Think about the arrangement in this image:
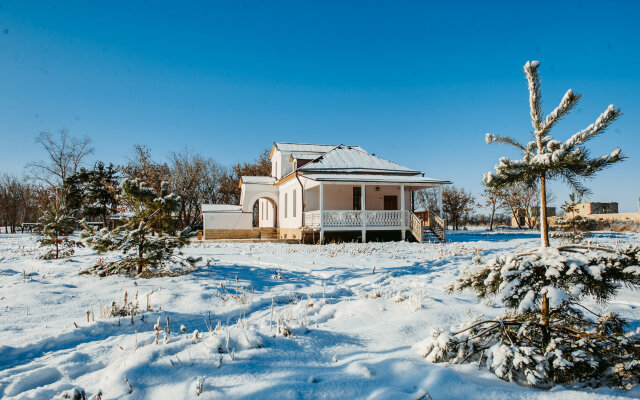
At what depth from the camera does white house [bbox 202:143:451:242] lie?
17859 millimetres

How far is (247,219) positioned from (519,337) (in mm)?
21604

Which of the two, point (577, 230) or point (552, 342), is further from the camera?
point (577, 230)

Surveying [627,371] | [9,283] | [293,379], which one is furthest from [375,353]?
[9,283]

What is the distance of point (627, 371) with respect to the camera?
231cm

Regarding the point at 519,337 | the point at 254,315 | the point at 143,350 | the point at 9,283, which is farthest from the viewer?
the point at 9,283

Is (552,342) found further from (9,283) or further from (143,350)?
(9,283)

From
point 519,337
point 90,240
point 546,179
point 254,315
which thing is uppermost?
point 546,179

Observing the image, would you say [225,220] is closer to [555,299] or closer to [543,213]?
[543,213]

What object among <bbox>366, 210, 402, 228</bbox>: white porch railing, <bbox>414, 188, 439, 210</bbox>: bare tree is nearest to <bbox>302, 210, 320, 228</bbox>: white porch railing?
<bbox>366, 210, 402, 228</bbox>: white porch railing

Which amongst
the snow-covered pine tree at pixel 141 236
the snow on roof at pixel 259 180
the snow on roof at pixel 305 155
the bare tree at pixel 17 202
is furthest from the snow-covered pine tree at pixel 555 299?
the bare tree at pixel 17 202

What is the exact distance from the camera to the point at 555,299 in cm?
223

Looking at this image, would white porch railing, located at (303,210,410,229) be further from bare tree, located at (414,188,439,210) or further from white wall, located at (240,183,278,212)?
bare tree, located at (414,188,439,210)

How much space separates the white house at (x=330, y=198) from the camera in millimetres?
17859

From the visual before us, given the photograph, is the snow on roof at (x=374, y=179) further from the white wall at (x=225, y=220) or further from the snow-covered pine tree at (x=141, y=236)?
the snow-covered pine tree at (x=141, y=236)
